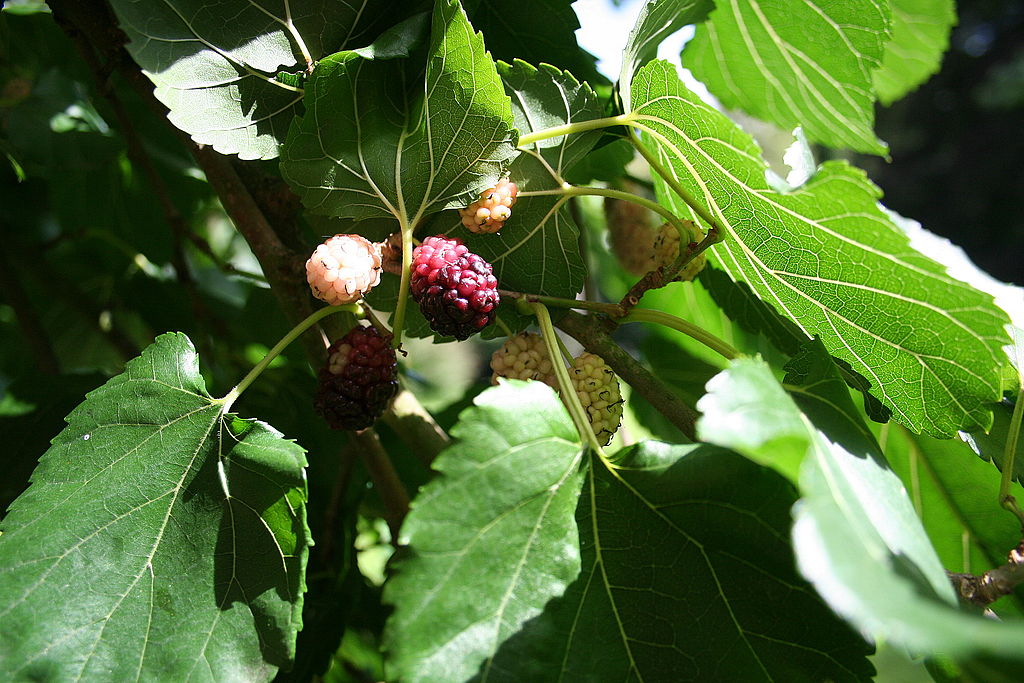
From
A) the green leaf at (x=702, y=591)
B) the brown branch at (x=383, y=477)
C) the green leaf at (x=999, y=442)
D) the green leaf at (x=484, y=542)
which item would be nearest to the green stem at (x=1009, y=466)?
the green leaf at (x=999, y=442)

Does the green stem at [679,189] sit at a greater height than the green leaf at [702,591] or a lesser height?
greater

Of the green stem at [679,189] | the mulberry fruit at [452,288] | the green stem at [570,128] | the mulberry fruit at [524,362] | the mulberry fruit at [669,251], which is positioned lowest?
the mulberry fruit at [524,362]

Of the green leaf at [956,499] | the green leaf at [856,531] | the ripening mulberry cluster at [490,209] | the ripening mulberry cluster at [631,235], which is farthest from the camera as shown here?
the ripening mulberry cluster at [631,235]

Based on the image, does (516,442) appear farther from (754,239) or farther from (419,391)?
(419,391)

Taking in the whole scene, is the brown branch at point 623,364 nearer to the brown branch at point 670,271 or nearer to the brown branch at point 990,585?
the brown branch at point 670,271

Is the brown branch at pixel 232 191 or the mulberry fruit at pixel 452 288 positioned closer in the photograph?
the mulberry fruit at pixel 452 288

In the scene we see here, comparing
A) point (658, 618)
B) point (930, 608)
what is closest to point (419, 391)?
point (658, 618)

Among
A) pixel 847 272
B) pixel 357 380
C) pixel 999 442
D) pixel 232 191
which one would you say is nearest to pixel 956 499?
pixel 999 442
